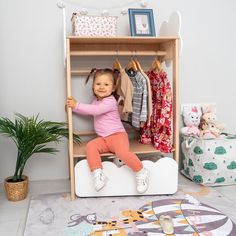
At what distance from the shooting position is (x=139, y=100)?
2.18 m

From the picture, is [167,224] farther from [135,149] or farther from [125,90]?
[125,90]

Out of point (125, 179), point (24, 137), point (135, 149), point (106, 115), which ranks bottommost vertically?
point (125, 179)

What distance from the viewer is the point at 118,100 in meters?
2.39

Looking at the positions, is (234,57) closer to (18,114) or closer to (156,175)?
(156,175)

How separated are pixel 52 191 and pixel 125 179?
23.0 inches

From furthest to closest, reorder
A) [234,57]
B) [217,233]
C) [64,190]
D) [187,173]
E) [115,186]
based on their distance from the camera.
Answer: [234,57], [187,173], [64,190], [115,186], [217,233]

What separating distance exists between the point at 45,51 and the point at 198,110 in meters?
1.38

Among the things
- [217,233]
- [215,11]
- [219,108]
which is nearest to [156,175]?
[217,233]

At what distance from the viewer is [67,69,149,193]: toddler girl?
2098 millimetres

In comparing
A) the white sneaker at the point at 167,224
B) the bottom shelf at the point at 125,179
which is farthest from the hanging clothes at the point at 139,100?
the white sneaker at the point at 167,224

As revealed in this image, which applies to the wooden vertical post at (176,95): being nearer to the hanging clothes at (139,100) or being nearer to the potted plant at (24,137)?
the hanging clothes at (139,100)

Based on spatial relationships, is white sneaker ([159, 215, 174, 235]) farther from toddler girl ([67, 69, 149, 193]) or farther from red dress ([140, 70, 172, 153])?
red dress ([140, 70, 172, 153])

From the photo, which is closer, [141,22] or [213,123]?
[141,22]

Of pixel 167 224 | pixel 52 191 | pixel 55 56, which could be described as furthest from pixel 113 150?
pixel 55 56
